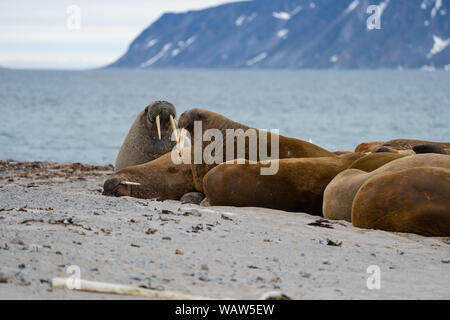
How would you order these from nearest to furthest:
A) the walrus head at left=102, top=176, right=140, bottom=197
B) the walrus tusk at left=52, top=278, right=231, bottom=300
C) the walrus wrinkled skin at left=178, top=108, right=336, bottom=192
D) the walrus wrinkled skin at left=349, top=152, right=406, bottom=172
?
the walrus tusk at left=52, top=278, right=231, bottom=300 < the walrus wrinkled skin at left=349, top=152, right=406, bottom=172 < the walrus wrinkled skin at left=178, top=108, right=336, bottom=192 < the walrus head at left=102, top=176, right=140, bottom=197

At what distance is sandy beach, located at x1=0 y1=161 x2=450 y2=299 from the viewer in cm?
461

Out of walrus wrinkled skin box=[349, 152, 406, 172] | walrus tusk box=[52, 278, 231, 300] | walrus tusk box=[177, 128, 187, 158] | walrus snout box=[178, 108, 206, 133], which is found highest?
walrus snout box=[178, 108, 206, 133]

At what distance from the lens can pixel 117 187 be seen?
30.8 feet

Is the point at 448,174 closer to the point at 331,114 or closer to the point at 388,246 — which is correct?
the point at 388,246

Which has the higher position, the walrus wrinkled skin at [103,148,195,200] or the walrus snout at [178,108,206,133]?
the walrus snout at [178,108,206,133]

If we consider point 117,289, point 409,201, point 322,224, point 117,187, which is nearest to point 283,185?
point 322,224

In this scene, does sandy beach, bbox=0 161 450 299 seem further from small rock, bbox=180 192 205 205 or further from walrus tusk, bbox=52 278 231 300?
small rock, bbox=180 192 205 205

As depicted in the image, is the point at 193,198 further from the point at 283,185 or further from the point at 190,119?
the point at 283,185

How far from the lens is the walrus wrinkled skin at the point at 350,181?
742 centimetres

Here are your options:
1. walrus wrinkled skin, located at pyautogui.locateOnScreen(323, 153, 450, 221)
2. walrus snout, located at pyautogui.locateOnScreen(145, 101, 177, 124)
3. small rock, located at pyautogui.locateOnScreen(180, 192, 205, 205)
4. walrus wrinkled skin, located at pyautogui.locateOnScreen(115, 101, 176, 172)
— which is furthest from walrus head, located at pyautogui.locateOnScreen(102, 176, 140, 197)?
walrus wrinkled skin, located at pyautogui.locateOnScreen(323, 153, 450, 221)

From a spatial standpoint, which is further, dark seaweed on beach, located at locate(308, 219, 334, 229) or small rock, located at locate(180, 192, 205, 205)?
small rock, located at locate(180, 192, 205, 205)

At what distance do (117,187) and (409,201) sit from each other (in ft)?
14.2

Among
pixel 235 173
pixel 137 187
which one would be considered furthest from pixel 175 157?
pixel 235 173

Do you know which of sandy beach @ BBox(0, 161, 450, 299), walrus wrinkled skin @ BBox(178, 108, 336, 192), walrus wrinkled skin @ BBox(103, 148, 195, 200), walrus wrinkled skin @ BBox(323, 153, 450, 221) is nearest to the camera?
sandy beach @ BBox(0, 161, 450, 299)
